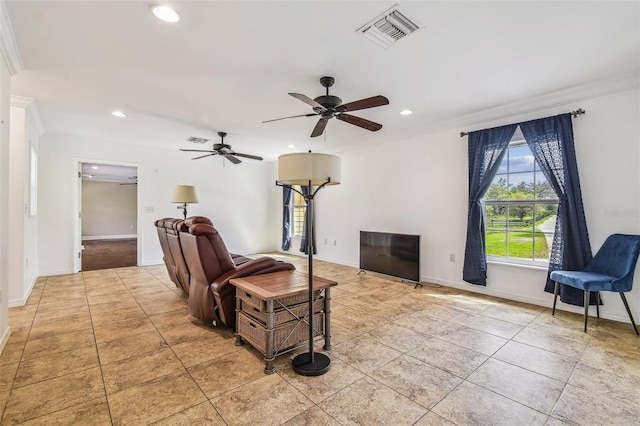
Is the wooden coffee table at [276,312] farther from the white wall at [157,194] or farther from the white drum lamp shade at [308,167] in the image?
the white wall at [157,194]

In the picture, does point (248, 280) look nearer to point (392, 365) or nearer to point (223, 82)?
point (392, 365)

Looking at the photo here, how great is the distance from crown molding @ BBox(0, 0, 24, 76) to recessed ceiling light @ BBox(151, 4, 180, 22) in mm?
970

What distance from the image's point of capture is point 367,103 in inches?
112

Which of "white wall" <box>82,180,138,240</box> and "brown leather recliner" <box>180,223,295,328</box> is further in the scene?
"white wall" <box>82,180,138,240</box>

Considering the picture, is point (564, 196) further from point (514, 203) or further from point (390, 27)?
point (390, 27)

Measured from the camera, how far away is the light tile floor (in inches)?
67.7

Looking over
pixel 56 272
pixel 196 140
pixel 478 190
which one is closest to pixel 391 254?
pixel 478 190

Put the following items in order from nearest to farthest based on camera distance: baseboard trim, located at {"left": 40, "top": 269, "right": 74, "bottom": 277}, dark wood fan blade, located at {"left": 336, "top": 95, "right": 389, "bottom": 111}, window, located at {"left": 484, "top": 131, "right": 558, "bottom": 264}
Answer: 1. dark wood fan blade, located at {"left": 336, "top": 95, "right": 389, "bottom": 111}
2. window, located at {"left": 484, "top": 131, "right": 558, "bottom": 264}
3. baseboard trim, located at {"left": 40, "top": 269, "right": 74, "bottom": 277}

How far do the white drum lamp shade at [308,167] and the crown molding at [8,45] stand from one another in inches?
84.6

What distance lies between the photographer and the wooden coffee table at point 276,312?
2158mm

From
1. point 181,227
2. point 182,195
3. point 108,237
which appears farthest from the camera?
point 108,237

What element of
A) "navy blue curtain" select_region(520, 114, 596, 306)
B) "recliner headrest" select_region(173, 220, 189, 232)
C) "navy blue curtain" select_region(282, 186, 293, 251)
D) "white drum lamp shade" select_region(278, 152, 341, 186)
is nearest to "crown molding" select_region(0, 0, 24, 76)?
"recliner headrest" select_region(173, 220, 189, 232)

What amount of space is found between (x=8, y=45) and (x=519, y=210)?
5.62m

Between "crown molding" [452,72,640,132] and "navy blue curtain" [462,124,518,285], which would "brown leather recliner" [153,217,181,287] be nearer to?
"navy blue curtain" [462,124,518,285]
